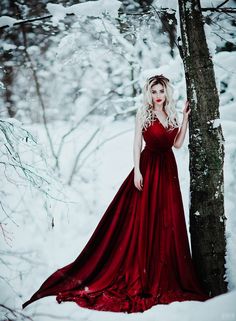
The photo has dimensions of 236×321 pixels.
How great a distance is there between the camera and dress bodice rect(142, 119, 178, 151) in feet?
10.1

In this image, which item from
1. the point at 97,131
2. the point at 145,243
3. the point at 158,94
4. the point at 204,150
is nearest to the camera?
the point at 204,150

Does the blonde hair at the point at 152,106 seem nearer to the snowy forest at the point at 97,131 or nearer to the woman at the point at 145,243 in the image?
the woman at the point at 145,243

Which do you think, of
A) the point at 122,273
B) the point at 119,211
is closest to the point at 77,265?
the point at 122,273

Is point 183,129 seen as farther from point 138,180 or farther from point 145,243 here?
point 145,243

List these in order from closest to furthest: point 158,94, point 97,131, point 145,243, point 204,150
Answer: point 204,150 < point 145,243 < point 158,94 < point 97,131

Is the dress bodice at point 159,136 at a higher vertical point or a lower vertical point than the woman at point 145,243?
higher

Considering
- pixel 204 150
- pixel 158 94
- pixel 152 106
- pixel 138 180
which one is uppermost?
pixel 158 94

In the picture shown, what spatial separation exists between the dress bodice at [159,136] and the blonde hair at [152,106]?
0.05 m

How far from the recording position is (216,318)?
2.02m

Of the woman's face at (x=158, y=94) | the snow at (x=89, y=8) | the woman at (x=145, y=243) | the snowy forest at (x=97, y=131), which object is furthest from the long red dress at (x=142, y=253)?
the snow at (x=89, y=8)

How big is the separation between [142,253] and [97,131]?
374 cm

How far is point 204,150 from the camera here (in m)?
2.84

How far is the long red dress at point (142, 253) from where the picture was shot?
9.14ft

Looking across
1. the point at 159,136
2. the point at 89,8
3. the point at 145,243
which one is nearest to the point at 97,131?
the point at 89,8
